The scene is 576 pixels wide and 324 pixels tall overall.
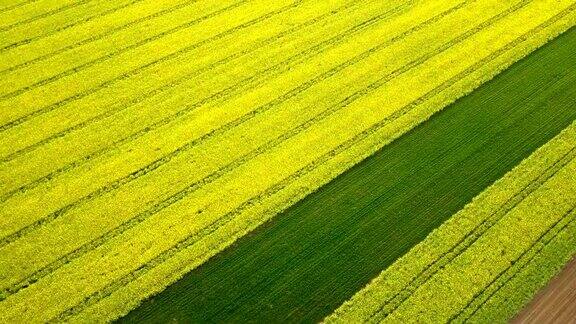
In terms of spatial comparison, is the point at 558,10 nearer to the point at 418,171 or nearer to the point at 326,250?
the point at 418,171

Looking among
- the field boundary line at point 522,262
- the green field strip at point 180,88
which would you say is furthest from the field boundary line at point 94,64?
the field boundary line at point 522,262

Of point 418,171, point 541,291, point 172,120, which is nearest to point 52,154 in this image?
point 172,120

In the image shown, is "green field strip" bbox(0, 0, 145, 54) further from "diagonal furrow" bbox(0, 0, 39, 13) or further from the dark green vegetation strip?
the dark green vegetation strip

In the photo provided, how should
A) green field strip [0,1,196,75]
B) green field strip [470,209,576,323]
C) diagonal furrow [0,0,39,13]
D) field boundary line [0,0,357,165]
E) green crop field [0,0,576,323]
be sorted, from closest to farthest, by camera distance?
green field strip [470,209,576,323]
green crop field [0,0,576,323]
field boundary line [0,0,357,165]
green field strip [0,1,196,75]
diagonal furrow [0,0,39,13]

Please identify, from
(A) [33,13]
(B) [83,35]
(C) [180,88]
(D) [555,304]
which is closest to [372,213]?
(D) [555,304]

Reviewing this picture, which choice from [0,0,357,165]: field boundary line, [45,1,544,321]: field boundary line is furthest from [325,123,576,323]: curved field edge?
[0,0,357,165]: field boundary line

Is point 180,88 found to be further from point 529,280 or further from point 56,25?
point 529,280
